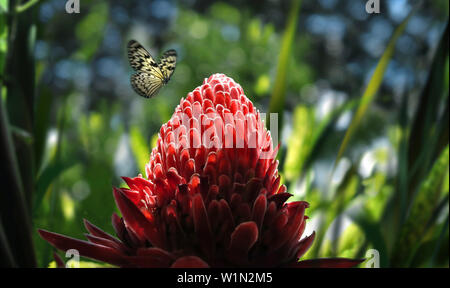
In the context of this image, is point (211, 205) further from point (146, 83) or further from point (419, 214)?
point (419, 214)

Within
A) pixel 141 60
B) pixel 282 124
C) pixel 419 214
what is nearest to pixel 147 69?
pixel 141 60

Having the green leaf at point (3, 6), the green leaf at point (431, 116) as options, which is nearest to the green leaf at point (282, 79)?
the green leaf at point (431, 116)

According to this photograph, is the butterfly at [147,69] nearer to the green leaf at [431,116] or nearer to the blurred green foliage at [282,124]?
the blurred green foliage at [282,124]

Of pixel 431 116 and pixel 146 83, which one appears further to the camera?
pixel 431 116

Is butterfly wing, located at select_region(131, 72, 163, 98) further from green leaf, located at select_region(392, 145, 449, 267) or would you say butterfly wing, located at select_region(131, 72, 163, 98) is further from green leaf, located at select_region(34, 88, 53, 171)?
green leaf, located at select_region(392, 145, 449, 267)

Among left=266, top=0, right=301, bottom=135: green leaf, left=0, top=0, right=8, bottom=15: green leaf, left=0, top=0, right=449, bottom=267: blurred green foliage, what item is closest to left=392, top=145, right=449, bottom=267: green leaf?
left=0, top=0, right=449, bottom=267: blurred green foliage

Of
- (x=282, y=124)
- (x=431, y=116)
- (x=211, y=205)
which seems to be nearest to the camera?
(x=211, y=205)
